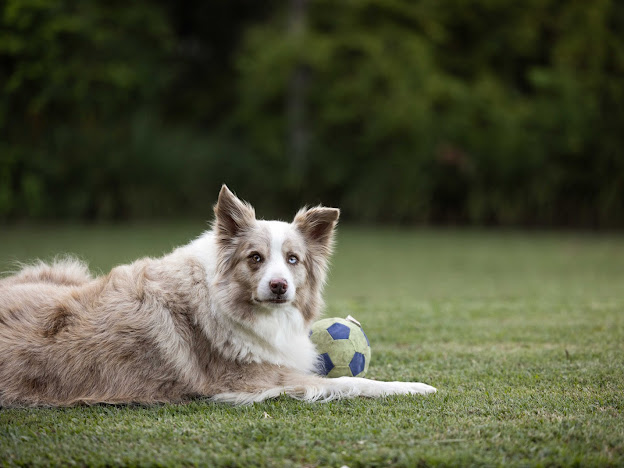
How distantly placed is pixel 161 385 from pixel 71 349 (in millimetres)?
624

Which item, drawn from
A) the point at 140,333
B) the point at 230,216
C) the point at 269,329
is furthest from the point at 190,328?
the point at 230,216

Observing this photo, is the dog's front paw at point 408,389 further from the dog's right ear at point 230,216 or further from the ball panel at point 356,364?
the dog's right ear at point 230,216

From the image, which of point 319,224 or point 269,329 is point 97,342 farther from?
point 319,224

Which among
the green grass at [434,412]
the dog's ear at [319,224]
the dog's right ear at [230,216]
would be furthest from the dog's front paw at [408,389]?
the dog's right ear at [230,216]

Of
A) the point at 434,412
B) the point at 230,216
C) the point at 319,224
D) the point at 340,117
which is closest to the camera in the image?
the point at 434,412

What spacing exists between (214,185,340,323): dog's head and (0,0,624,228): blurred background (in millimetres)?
19549

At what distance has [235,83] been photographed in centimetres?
2958

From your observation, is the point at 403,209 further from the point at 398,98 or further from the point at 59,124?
the point at 59,124

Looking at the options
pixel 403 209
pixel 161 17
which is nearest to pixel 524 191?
pixel 403 209

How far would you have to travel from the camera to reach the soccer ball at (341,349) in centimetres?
498

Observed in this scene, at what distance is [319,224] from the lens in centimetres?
490

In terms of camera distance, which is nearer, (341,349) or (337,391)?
(337,391)

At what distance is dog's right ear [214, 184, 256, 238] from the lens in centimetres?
459

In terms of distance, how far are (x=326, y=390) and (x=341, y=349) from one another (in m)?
0.62
